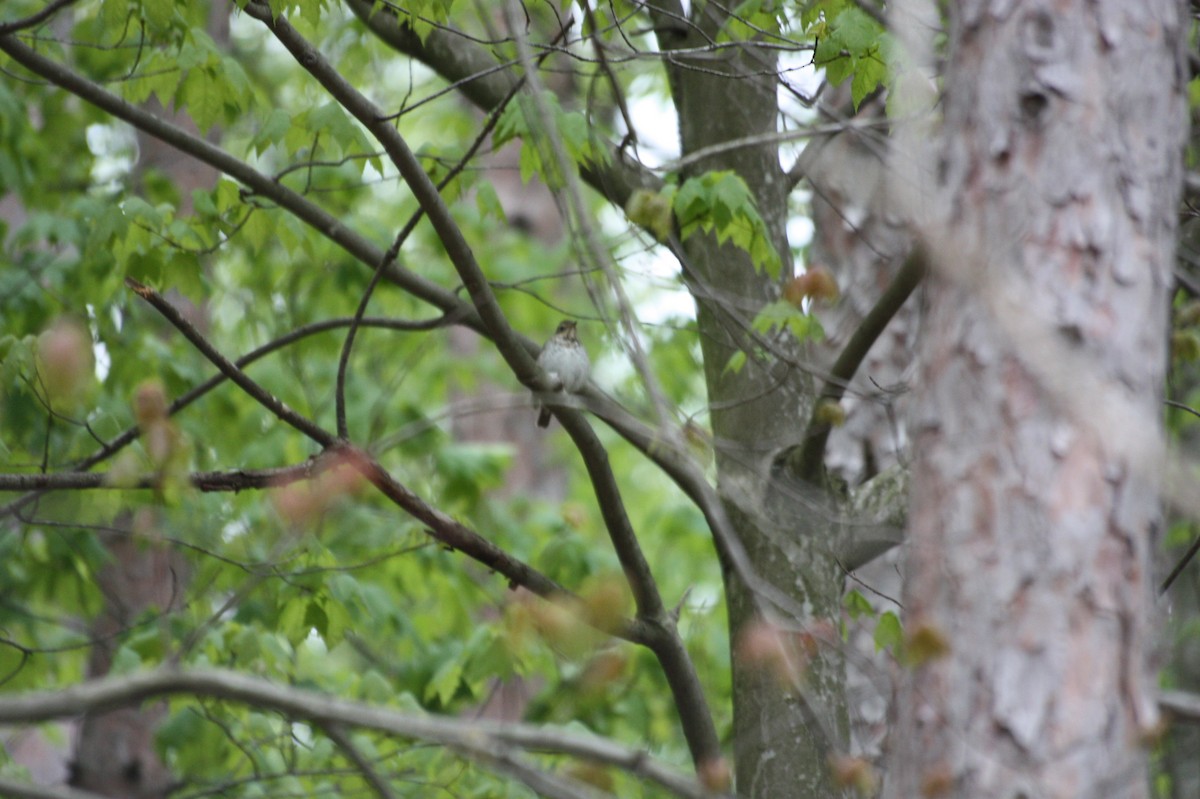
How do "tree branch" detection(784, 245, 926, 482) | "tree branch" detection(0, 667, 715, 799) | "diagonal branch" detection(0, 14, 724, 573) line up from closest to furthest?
1. "tree branch" detection(0, 667, 715, 799)
2. "tree branch" detection(784, 245, 926, 482)
3. "diagonal branch" detection(0, 14, 724, 573)

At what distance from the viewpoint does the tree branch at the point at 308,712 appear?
1.33 metres

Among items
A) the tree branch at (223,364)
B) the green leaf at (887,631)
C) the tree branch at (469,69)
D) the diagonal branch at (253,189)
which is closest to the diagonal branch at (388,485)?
the tree branch at (223,364)

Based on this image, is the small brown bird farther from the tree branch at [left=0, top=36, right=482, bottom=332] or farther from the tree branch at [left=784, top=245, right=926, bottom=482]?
the tree branch at [left=784, top=245, right=926, bottom=482]

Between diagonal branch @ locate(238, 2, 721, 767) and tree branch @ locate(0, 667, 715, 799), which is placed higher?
diagonal branch @ locate(238, 2, 721, 767)

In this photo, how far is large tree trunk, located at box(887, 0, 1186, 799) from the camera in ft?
5.35

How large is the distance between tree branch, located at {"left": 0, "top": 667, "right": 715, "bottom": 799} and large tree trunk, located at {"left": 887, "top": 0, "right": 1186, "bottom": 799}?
18.5 inches

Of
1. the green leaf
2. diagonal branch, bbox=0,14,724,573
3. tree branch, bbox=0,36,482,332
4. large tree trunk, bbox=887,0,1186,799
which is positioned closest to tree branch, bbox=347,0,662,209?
diagonal branch, bbox=0,14,724,573

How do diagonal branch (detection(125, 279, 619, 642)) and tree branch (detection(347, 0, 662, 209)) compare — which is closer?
diagonal branch (detection(125, 279, 619, 642))

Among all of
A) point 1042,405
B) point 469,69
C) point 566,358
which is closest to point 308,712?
point 1042,405

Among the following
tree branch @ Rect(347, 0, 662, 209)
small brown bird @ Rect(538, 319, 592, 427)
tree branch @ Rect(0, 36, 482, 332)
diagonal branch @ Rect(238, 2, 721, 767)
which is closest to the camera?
diagonal branch @ Rect(238, 2, 721, 767)

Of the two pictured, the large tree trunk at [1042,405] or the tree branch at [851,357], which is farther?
the tree branch at [851,357]

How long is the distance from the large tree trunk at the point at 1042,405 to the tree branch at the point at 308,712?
0.47 meters

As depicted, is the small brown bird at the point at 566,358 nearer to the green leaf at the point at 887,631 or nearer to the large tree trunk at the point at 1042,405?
the green leaf at the point at 887,631

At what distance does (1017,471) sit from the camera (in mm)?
1710
